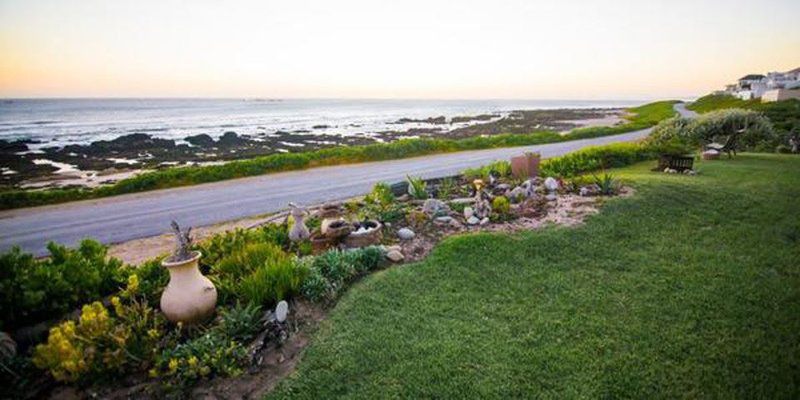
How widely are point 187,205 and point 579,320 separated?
1123cm

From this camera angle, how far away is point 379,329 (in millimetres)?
4609

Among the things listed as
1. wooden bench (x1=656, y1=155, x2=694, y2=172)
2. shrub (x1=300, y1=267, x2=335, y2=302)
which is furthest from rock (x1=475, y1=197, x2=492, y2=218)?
wooden bench (x1=656, y1=155, x2=694, y2=172)

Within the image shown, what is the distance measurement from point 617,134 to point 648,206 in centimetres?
2453

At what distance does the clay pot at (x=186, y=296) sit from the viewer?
4.38 m

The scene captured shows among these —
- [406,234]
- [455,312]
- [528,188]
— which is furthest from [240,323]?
[528,188]

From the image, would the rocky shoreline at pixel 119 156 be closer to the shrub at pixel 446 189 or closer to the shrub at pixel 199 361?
the shrub at pixel 446 189

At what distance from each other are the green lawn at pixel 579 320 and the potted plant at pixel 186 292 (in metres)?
Answer: 1.32

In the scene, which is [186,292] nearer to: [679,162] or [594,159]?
[594,159]

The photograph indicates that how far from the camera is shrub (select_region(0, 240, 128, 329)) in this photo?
13.8ft

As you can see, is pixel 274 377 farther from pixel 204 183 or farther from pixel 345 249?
pixel 204 183

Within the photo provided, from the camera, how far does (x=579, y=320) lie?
4773 mm

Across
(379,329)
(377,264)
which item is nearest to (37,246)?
(377,264)

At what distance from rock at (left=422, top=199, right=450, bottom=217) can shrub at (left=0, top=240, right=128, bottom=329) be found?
18.0ft

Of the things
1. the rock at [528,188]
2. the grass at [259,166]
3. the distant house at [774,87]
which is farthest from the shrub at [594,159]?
the distant house at [774,87]
